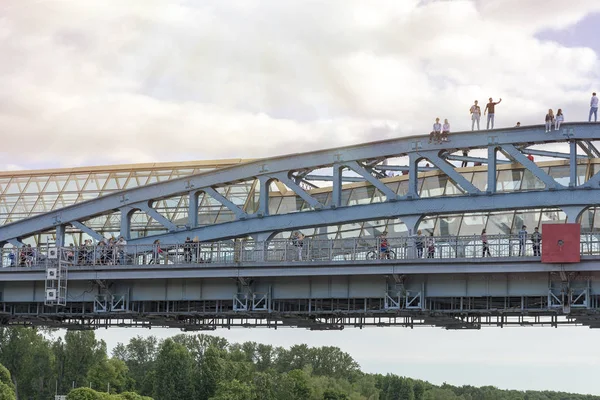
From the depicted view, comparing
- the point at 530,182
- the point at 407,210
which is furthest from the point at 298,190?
the point at 530,182

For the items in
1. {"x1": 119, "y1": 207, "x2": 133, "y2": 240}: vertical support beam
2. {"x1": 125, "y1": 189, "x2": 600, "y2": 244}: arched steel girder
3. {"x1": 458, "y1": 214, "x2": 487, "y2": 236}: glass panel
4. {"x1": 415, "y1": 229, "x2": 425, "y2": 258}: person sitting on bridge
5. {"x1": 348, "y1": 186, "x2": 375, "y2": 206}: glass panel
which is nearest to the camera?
{"x1": 415, "y1": 229, "x2": 425, "y2": 258}: person sitting on bridge

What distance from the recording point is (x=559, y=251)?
1762 inches

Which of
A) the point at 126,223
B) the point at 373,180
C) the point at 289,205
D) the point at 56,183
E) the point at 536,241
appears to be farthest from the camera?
the point at 56,183

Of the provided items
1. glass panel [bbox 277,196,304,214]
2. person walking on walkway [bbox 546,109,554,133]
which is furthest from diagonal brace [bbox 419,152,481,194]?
glass panel [bbox 277,196,304,214]

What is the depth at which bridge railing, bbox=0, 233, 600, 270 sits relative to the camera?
47406mm

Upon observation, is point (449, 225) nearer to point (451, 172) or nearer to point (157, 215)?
point (451, 172)

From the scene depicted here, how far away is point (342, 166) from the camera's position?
58.2 metres

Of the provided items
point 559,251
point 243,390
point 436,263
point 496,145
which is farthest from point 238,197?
point 243,390

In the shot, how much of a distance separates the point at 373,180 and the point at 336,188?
227 cm

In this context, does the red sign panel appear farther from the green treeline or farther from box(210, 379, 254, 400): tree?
box(210, 379, 254, 400): tree

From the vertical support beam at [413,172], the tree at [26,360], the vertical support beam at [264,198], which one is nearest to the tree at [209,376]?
the tree at [26,360]

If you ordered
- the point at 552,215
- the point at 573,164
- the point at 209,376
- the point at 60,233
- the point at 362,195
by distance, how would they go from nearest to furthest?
the point at 573,164 < the point at 552,215 < the point at 60,233 < the point at 362,195 < the point at 209,376

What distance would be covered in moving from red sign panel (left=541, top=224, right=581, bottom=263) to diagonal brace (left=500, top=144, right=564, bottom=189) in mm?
9380

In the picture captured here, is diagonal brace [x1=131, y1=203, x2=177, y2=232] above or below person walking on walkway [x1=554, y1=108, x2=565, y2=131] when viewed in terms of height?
below
